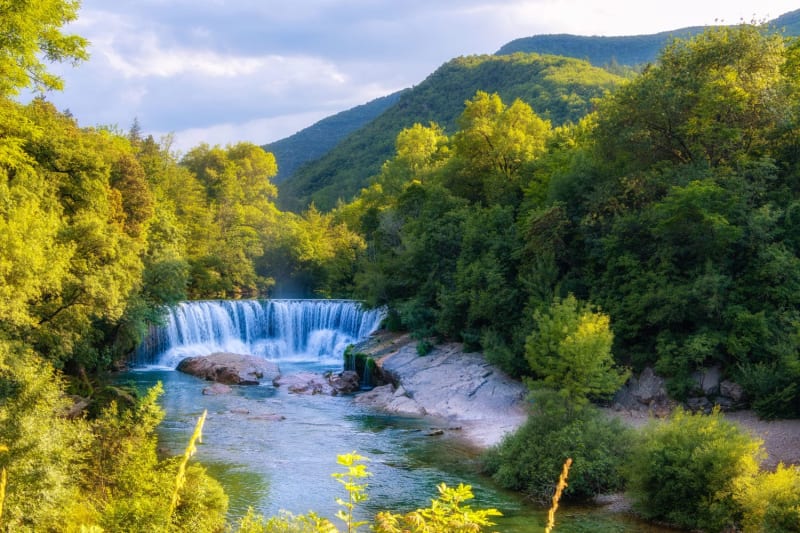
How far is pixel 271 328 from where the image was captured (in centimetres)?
3628

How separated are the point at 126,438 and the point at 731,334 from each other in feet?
51.3

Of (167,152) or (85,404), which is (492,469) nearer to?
(85,404)

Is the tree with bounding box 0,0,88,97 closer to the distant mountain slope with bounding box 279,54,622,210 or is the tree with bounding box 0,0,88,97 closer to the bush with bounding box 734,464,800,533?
the bush with bounding box 734,464,800,533

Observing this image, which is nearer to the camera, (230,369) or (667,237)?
(667,237)

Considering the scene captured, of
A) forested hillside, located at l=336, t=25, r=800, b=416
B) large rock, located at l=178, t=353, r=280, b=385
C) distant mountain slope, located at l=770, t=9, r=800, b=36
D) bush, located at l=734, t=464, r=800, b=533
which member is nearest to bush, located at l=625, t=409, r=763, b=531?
bush, located at l=734, t=464, r=800, b=533

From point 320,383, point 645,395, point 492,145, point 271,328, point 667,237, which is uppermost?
point 492,145

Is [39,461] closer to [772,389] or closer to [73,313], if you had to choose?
[73,313]

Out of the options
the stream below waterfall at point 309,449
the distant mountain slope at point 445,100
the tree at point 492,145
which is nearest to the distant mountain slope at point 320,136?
the distant mountain slope at point 445,100

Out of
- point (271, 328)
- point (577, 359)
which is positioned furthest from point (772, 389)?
Answer: point (271, 328)

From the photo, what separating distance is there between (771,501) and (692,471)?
178cm

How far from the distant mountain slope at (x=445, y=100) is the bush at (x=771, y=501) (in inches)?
1971

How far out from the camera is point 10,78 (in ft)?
46.0

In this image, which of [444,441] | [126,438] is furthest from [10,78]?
[444,441]

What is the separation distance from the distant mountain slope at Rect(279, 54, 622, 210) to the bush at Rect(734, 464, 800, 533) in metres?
50.1
